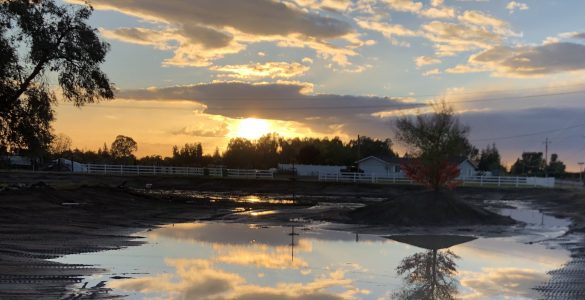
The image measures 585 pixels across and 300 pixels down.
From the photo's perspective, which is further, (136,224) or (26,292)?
(136,224)

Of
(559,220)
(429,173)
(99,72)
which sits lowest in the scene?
(559,220)

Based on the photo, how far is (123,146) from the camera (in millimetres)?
134625

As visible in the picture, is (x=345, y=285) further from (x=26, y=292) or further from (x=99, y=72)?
(x=99, y=72)

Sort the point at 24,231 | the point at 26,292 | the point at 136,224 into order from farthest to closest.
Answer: the point at 136,224, the point at 24,231, the point at 26,292

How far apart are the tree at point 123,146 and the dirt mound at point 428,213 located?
11350 cm

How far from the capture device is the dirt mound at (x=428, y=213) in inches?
1066

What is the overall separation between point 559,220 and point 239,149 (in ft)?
332

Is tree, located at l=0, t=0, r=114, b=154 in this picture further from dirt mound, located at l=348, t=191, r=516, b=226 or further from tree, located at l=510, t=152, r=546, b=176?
tree, located at l=510, t=152, r=546, b=176

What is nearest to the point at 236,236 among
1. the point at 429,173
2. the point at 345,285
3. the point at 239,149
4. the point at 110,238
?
the point at 110,238

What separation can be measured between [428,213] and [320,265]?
14489 millimetres

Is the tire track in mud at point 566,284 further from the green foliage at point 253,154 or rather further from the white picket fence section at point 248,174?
the green foliage at point 253,154

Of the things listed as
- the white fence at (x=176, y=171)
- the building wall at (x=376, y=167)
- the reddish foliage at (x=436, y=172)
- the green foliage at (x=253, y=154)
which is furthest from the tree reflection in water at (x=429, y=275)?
the green foliage at (x=253, y=154)

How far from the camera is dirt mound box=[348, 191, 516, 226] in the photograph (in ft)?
88.8

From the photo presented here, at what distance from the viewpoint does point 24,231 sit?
1888 cm
